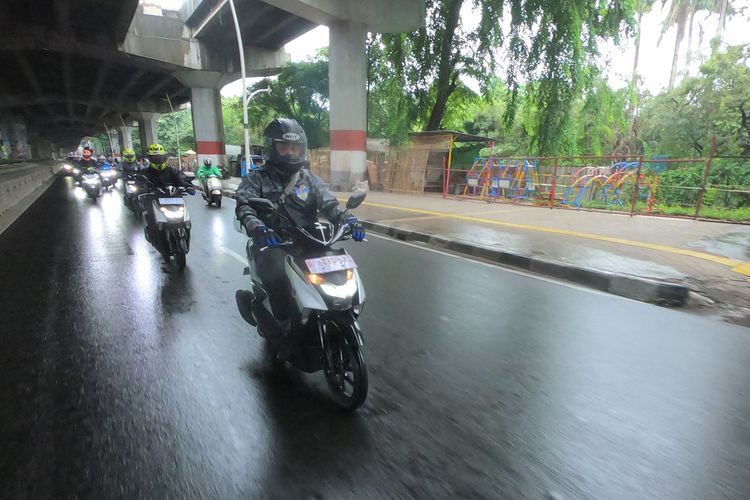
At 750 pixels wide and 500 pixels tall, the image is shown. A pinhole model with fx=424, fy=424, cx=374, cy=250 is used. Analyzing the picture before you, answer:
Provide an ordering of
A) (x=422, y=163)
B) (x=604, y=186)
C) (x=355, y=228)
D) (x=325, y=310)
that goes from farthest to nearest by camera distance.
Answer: (x=422, y=163) → (x=604, y=186) → (x=355, y=228) → (x=325, y=310)

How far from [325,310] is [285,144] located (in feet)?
4.61

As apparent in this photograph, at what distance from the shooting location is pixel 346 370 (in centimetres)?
291

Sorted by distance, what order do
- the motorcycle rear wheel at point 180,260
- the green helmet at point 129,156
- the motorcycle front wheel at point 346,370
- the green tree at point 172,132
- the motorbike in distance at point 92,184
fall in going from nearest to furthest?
the motorcycle front wheel at point 346,370 < the motorcycle rear wheel at point 180,260 < the green helmet at point 129,156 < the motorbike in distance at point 92,184 < the green tree at point 172,132

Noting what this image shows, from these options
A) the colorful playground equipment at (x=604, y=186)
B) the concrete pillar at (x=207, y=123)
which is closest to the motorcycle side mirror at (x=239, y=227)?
the colorful playground equipment at (x=604, y=186)

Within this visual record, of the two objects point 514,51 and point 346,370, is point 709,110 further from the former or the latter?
point 346,370

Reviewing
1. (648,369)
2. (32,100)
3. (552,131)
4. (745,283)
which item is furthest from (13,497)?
(32,100)

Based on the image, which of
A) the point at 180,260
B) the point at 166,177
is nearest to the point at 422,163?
the point at 166,177

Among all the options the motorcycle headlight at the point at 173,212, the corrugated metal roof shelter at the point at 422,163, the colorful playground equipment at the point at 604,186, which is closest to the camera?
the motorcycle headlight at the point at 173,212

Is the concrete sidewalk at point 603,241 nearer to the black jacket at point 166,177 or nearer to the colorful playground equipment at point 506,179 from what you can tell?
the colorful playground equipment at point 506,179

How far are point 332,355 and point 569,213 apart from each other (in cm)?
1112

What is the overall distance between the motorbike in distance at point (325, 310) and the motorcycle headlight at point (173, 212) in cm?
384

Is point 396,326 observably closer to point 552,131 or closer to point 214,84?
point 552,131

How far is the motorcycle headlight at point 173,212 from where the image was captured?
6411mm

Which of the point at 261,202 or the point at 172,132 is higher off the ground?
the point at 172,132
